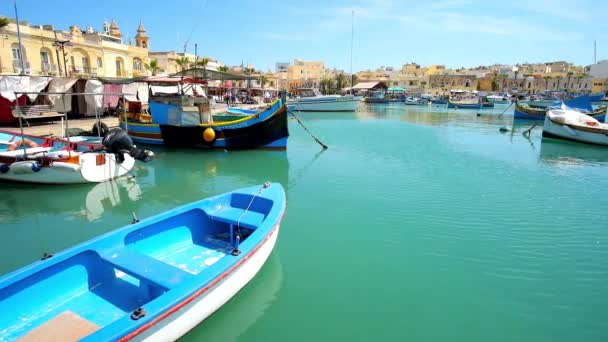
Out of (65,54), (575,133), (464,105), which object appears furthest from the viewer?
(464,105)

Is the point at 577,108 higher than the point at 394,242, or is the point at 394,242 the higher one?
the point at 577,108

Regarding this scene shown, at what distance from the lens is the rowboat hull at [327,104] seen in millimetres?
44394

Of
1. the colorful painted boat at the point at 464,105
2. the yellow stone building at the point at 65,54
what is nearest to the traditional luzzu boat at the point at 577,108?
the colorful painted boat at the point at 464,105

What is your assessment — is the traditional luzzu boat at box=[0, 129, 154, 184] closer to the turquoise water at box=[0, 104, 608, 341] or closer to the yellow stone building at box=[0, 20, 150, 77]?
the turquoise water at box=[0, 104, 608, 341]

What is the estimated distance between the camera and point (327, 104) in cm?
4472

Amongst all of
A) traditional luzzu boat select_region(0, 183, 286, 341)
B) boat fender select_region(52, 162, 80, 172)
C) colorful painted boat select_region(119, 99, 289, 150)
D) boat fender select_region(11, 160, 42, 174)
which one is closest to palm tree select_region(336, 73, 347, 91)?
colorful painted boat select_region(119, 99, 289, 150)

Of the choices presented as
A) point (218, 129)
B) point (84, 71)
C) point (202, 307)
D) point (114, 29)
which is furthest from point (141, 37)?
point (202, 307)

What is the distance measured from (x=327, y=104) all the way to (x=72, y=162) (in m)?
37.3

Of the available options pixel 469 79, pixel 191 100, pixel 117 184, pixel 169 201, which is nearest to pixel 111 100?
pixel 191 100

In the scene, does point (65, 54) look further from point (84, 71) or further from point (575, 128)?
point (575, 128)

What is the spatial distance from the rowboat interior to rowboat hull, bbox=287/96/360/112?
39.4 m

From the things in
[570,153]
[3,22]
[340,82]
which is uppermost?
[3,22]

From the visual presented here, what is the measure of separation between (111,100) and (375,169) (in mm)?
16101

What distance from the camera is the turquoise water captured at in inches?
177
